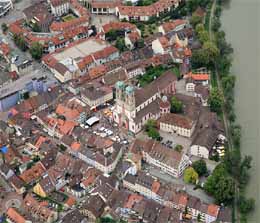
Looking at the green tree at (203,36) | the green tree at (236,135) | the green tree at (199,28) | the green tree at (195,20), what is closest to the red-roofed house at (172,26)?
the green tree at (195,20)

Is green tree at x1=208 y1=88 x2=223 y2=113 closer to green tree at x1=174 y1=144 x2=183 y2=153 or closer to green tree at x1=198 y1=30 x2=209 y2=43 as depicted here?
green tree at x1=174 y1=144 x2=183 y2=153

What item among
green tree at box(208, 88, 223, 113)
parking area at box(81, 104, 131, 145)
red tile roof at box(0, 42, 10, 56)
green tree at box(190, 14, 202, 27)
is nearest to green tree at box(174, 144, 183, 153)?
parking area at box(81, 104, 131, 145)

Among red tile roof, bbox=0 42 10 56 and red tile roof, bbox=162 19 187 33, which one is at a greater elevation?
red tile roof, bbox=162 19 187 33

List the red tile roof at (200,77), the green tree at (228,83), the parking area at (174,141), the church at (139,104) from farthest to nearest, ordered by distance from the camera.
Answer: the red tile roof at (200,77), the green tree at (228,83), the church at (139,104), the parking area at (174,141)

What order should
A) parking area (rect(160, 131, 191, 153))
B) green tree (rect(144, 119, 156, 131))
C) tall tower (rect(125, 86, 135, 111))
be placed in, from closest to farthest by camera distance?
parking area (rect(160, 131, 191, 153))
tall tower (rect(125, 86, 135, 111))
green tree (rect(144, 119, 156, 131))

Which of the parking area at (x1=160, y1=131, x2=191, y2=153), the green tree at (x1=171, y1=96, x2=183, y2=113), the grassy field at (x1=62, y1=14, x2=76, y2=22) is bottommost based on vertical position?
the parking area at (x1=160, y1=131, x2=191, y2=153)

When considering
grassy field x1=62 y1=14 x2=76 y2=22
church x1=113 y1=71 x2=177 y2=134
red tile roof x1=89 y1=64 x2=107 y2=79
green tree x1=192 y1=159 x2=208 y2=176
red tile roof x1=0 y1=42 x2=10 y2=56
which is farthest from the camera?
grassy field x1=62 y1=14 x2=76 y2=22

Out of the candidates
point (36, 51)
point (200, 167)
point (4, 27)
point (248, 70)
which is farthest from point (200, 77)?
point (4, 27)

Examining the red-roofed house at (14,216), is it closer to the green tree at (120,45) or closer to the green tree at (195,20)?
the green tree at (120,45)
